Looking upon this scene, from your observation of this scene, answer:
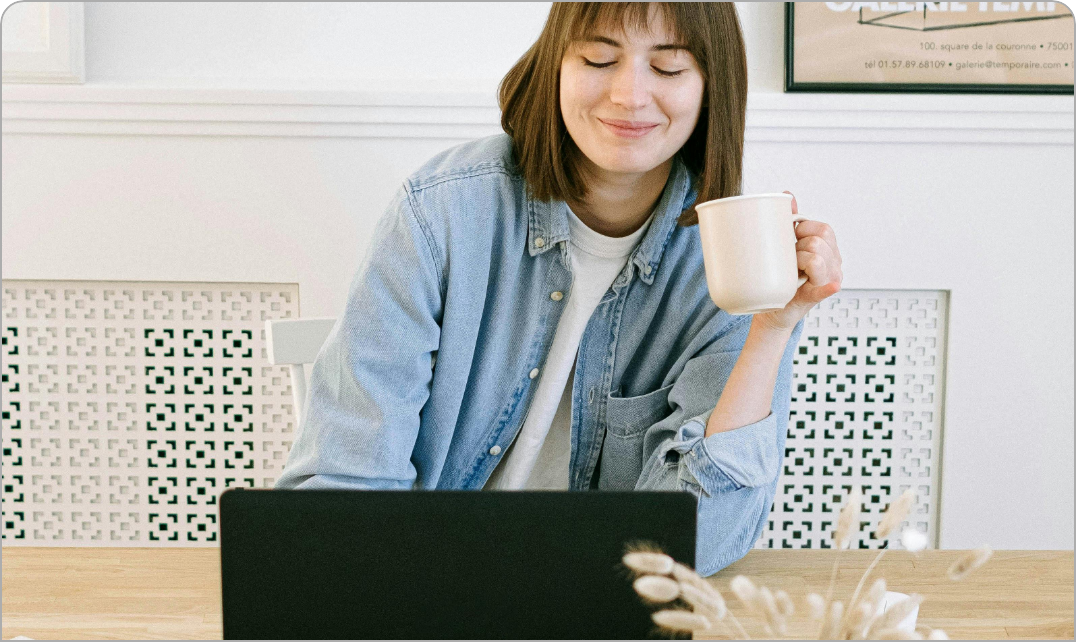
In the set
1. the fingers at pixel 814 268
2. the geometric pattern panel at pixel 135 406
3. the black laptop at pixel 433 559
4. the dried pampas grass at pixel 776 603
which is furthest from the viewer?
the geometric pattern panel at pixel 135 406

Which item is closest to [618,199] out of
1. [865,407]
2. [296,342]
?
[296,342]

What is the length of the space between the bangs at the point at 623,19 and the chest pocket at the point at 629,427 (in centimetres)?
41

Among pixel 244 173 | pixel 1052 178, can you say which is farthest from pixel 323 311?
pixel 1052 178

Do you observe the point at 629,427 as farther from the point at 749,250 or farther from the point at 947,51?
the point at 947,51

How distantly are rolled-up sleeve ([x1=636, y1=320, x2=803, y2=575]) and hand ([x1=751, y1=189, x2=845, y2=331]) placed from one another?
0.07m

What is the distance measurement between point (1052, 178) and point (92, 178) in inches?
69.8

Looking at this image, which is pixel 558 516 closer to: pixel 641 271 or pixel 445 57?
pixel 641 271

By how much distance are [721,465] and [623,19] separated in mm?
463

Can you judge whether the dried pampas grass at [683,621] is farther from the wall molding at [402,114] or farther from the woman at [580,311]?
the wall molding at [402,114]

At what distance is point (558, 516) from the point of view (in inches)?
20.3

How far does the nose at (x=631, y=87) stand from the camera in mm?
904

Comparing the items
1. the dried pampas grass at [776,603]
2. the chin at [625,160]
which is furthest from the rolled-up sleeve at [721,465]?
the dried pampas grass at [776,603]

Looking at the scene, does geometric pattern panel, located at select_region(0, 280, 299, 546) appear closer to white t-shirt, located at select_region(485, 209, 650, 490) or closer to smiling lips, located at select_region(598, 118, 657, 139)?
white t-shirt, located at select_region(485, 209, 650, 490)

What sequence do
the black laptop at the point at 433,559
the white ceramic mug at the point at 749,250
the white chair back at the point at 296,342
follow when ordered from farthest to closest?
the white chair back at the point at 296,342, the white ceramic mug at the point at 749,250, the black laptop at the point at 433,559
